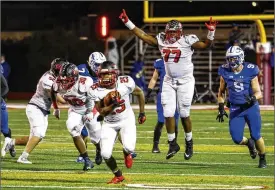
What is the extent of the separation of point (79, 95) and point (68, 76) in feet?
1.16

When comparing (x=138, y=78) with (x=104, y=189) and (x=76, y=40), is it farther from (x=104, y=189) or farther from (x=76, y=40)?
(x=104, y=189)

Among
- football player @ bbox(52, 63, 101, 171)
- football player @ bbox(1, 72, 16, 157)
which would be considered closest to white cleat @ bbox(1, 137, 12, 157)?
football player @ bbox(1, 72, 16, 157)

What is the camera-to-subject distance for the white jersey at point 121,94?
1271cm

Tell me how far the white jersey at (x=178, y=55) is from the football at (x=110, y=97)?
2089 millimetres

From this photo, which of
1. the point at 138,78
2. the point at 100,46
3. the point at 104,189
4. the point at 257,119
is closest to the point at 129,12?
the point at 100,46

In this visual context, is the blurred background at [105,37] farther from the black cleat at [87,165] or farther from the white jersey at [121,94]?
the white jersey at [121,94]

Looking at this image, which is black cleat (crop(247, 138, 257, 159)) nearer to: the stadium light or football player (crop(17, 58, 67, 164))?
football player (crop(17, 58, 67, 164))

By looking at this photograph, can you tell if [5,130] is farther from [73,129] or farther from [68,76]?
[68,76]

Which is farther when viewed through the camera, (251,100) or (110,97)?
(251,100)

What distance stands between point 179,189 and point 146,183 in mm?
741

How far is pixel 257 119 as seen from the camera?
14656 mm

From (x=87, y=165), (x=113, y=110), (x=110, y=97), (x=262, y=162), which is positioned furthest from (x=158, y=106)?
(x=110, y=97)

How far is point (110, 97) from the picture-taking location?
12.6 metres

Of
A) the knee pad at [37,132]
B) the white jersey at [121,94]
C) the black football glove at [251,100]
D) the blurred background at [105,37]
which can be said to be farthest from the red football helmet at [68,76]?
the blurred background at [105,37]
